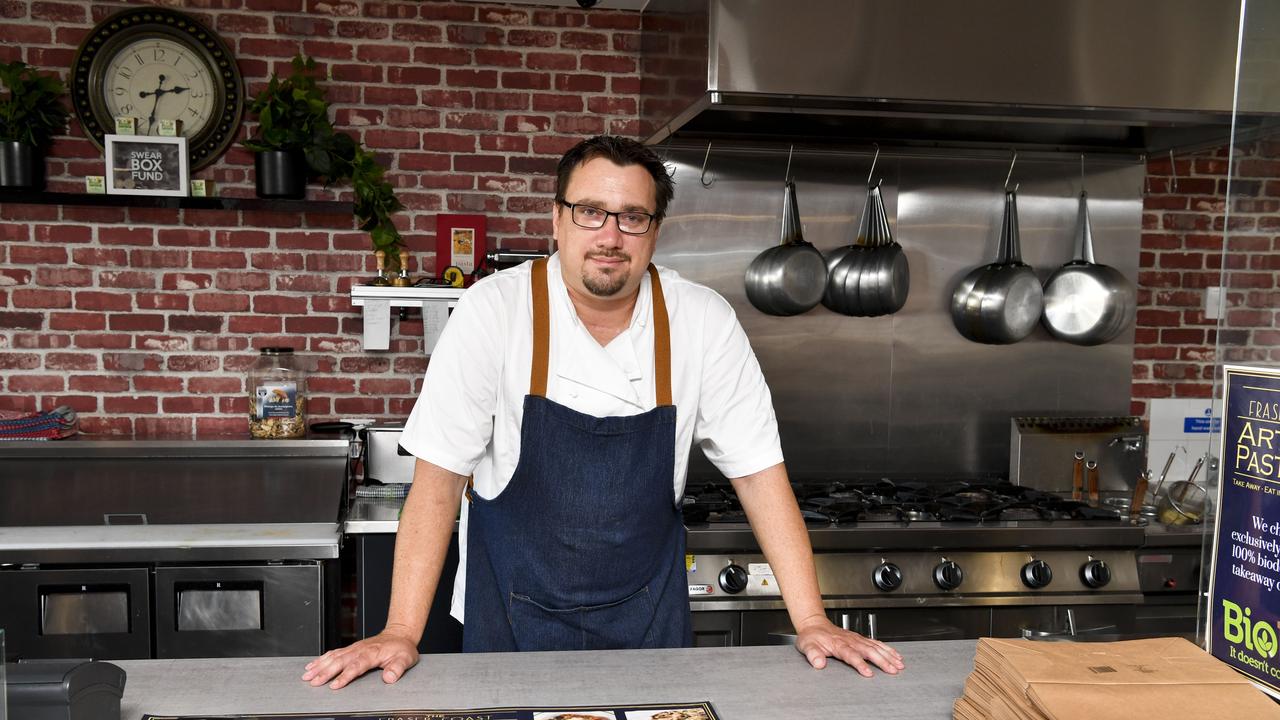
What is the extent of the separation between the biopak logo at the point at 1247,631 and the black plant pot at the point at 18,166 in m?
3.43

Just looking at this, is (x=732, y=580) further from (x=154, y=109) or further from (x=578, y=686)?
(x=154, y=109)

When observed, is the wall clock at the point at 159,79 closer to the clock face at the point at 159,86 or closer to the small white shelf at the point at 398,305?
the clock face at the point at 159,86

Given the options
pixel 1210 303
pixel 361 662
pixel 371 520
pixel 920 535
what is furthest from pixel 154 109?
pixel 1210 303

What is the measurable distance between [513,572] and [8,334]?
2357mm

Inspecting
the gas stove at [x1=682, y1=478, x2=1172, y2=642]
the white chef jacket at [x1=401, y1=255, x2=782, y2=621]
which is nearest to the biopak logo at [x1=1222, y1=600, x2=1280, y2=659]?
the white chef jacket at [x1=401, y1=255, x2=782, y2=621]

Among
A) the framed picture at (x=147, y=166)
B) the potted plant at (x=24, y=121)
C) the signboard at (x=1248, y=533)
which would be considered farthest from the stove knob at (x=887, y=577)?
the potted plant at (x=24, y=121)

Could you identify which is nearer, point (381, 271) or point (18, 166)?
point (18, 166)

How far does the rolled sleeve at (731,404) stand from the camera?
1.97 meters

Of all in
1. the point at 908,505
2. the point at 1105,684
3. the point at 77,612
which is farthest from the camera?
the point at 908,505

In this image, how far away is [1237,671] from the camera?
1.25 meters

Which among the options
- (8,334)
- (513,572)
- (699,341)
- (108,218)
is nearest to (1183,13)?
(699,341)

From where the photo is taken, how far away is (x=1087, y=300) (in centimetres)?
358

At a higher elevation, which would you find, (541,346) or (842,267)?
(842,267)

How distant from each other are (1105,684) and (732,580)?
1661mm
